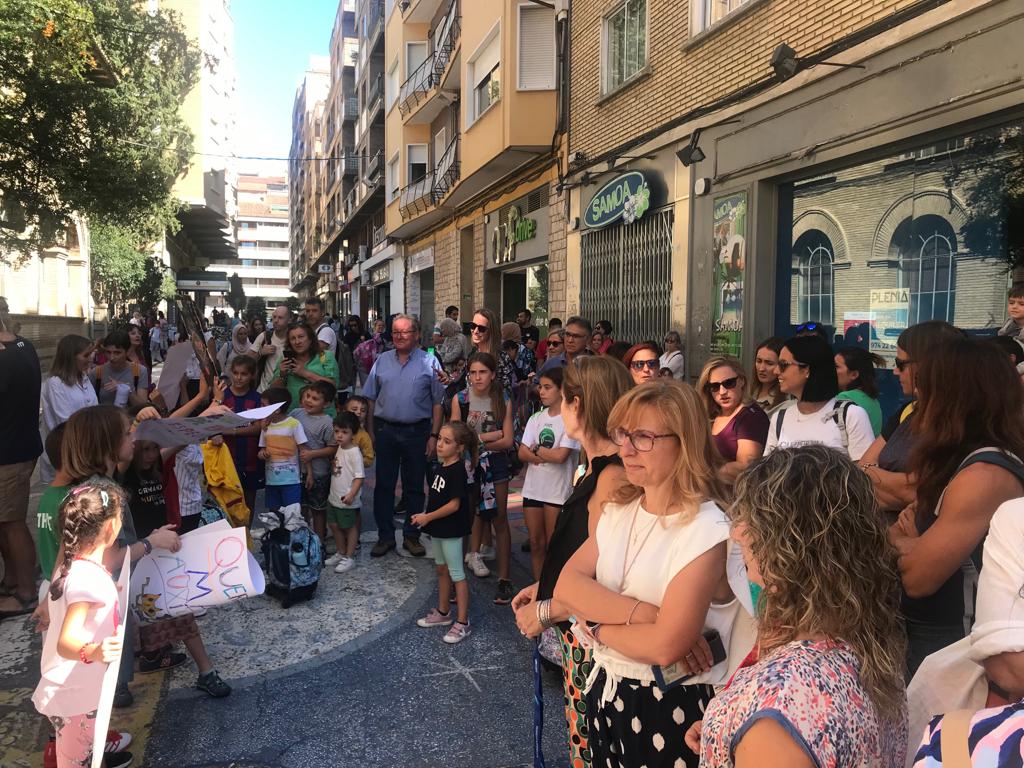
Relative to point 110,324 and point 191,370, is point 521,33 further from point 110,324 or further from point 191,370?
point 110,324

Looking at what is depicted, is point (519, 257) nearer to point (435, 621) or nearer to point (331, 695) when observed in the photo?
point (435, 621)

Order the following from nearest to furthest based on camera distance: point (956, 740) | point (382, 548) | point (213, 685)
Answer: point (956, 740) → point (213, 685) → point (382, 548)

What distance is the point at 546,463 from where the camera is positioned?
4.60m

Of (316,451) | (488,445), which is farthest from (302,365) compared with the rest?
(488,445)

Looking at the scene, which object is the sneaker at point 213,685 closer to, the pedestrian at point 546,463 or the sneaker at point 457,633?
the sneaker at point 457,633

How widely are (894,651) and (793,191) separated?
7954 mm

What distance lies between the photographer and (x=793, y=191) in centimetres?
849

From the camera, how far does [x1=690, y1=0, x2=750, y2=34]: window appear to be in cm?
906

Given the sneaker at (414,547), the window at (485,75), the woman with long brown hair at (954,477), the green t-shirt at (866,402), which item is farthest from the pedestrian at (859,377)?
the window at (485,75)

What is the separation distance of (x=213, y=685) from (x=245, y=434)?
2404 mm

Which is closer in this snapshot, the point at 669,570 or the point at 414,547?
the point at 669,570

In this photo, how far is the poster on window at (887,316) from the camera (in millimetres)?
7074

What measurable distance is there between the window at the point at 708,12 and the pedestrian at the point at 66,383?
26.2 ft

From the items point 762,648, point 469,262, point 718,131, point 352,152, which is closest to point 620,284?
point 718,131
